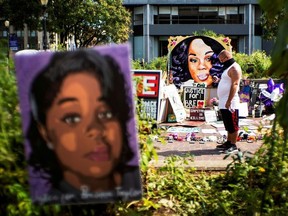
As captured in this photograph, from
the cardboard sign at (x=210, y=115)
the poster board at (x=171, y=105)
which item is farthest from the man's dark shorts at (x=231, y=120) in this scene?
the cardboard sign at (x=210, y=115)

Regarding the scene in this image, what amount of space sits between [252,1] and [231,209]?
222ft

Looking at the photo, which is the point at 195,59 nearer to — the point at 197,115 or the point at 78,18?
the point at 197,115

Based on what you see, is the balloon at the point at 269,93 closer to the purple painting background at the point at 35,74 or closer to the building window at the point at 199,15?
the purple painting background at the point at 35,74

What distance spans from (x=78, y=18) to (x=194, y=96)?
3287cm

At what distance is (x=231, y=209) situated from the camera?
3.93m

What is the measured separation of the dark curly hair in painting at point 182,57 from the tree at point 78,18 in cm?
1894

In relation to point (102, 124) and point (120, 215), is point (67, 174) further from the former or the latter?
point (120, 215)

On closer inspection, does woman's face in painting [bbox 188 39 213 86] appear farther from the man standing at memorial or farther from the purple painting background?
the purple painting background

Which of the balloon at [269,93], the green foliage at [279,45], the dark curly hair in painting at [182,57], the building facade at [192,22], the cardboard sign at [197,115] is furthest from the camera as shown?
the building facade at [192,22]

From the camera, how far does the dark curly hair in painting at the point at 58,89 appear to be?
255cm

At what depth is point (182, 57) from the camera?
17.7 metres

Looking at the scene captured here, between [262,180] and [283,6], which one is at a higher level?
[283,6]

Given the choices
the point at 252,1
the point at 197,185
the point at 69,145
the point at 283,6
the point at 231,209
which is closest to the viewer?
the point at 69,145

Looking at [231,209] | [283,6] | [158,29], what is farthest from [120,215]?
[158,29]
